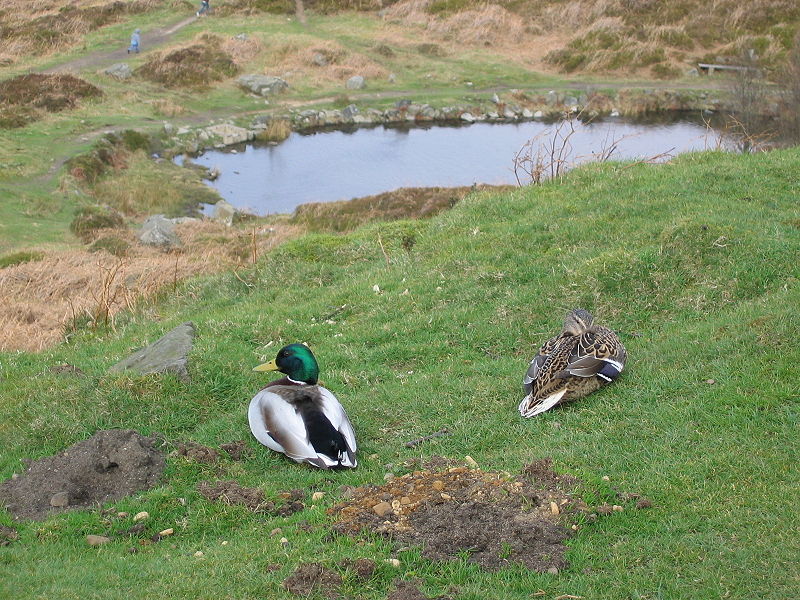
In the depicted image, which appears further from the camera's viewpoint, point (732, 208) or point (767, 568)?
point (732, 208)

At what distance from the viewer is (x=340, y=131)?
4631cm

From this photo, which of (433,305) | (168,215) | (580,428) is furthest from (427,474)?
(168,215)

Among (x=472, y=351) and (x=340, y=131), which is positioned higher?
(x=472, y=351)

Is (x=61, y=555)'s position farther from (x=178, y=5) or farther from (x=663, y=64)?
(x=178, y=5)

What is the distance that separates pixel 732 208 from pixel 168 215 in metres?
24.3

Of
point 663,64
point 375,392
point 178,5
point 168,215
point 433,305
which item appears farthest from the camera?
point 178,5

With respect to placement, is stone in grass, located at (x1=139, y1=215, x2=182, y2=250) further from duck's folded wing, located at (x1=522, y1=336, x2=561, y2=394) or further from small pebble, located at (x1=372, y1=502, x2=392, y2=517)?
small pebble, located at (x1=372, y1=502, x2=392, y2=517)

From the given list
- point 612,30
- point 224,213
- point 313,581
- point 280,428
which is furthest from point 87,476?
point 612,30

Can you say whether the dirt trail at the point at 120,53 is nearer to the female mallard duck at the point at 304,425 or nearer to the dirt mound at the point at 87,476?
the dirt mound at the point at 87,476

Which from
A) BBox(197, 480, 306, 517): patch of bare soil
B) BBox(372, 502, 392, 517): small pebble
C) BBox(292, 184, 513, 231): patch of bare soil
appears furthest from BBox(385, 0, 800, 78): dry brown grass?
BBox(372, 502, 392, 517): small pebble

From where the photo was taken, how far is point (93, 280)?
67.7 feet

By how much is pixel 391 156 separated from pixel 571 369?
33.5 m

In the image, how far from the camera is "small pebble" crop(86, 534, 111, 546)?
7105 millimetres

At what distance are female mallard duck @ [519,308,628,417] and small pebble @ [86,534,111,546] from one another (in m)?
4.24
